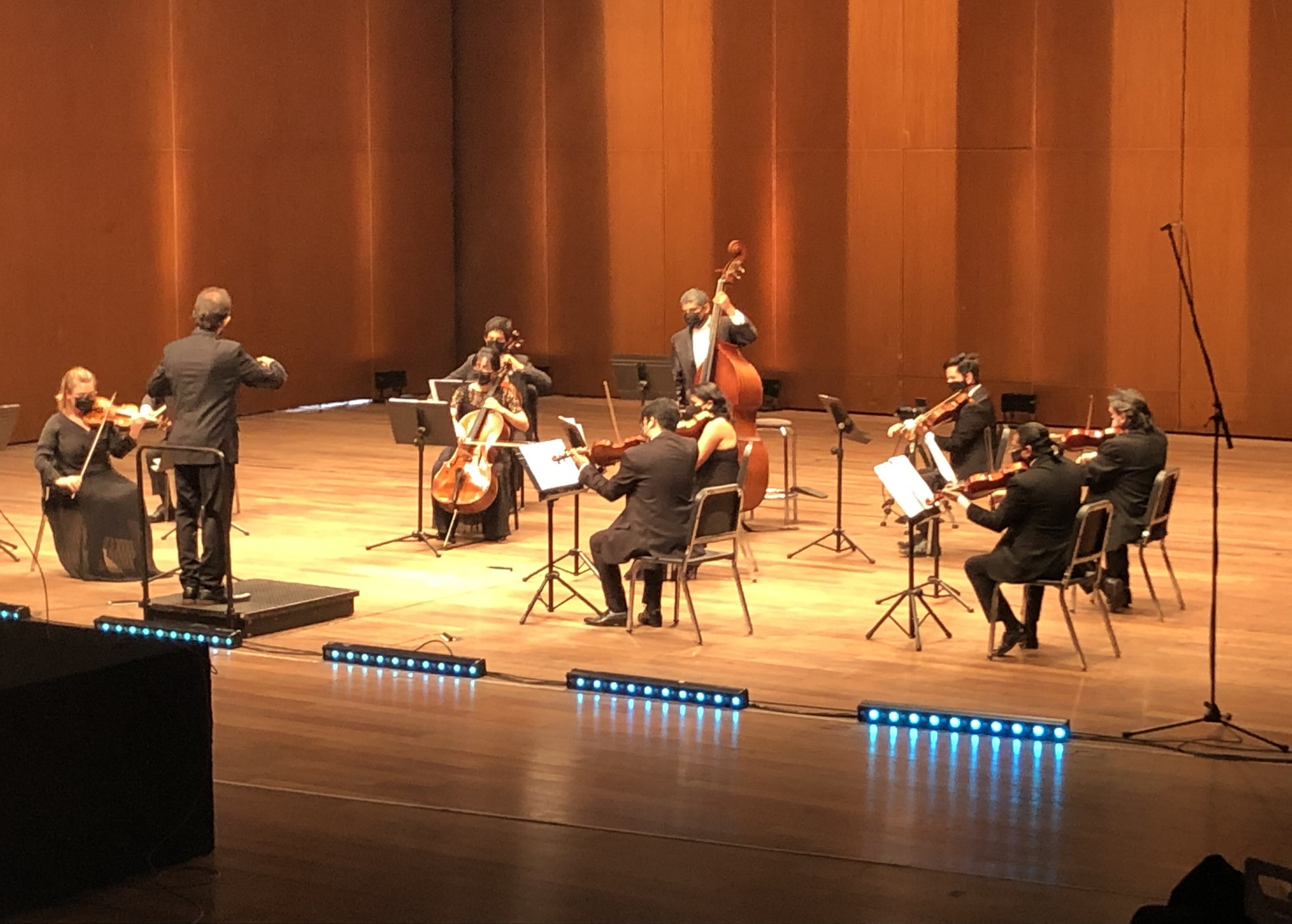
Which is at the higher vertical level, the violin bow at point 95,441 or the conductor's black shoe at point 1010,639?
the violin bow at point 95,441

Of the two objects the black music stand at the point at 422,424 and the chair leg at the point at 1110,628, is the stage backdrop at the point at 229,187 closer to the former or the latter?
the black music stand at the point at 422,424

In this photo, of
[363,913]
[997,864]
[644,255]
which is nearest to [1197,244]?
[644,255]

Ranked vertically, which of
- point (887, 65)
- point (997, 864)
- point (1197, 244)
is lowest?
point (997, 864)

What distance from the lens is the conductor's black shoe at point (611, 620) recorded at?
8.88 meters

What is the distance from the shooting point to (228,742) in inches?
273

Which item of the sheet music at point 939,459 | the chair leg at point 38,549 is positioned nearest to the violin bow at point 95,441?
the chair leg at point 38,549

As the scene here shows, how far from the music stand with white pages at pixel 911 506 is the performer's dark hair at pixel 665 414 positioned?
1.01 meters

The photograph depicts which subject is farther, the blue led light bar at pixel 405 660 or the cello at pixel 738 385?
the cello at pixel 738 385

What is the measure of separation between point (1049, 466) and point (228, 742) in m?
3.61

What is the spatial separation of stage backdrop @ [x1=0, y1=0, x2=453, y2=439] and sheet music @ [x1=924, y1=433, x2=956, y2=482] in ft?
26.9

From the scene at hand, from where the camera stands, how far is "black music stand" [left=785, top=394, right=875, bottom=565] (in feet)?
32.1

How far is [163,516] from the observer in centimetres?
1137

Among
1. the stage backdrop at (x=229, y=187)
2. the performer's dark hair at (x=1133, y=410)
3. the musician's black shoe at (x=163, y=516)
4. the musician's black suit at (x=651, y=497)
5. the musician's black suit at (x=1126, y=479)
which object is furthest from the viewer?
the stage backdrop at (x=229, y=187)

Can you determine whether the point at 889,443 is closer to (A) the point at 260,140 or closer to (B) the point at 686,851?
(A) the point at 260,140
